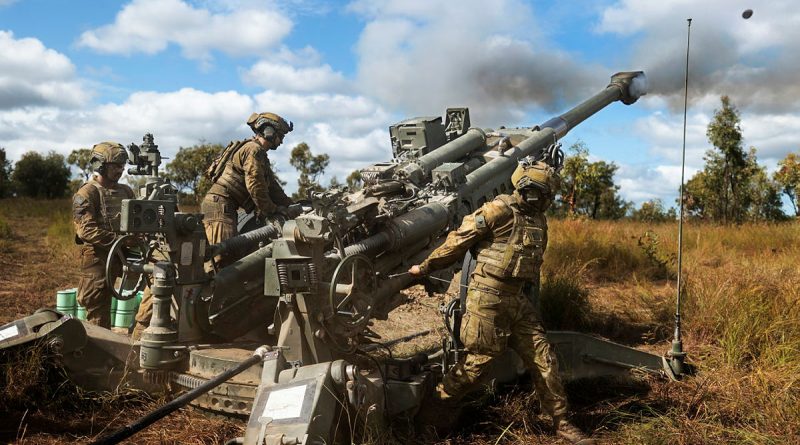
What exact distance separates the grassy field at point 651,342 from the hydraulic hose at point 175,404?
0.55 m

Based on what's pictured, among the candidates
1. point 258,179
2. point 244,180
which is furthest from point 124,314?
point 258,179

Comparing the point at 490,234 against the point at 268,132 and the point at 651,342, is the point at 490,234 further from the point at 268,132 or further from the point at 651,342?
the point at 651,342

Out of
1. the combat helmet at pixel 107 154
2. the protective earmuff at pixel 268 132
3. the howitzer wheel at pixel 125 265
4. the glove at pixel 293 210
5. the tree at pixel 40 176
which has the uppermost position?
the tree at pixel 40 176

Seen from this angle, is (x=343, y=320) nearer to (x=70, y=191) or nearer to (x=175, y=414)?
(x=175, y=414)

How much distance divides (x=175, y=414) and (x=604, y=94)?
6.75 meters

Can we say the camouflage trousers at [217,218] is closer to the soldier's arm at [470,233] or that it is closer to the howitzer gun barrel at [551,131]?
the howitzer gun barrel at [551,131]

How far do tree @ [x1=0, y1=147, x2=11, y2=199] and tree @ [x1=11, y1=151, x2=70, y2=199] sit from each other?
0.52 metres

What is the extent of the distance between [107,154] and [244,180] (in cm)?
118

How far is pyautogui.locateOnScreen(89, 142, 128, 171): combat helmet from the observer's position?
6.36 meters

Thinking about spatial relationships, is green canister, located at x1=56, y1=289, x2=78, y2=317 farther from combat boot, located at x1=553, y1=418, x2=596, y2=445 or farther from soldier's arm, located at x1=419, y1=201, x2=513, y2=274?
combat boot, located at x1=553, y1=418, x2=596, y2=445

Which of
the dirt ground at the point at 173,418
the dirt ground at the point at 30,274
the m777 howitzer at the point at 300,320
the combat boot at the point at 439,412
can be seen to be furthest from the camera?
the dirt ground at the point at 30,274

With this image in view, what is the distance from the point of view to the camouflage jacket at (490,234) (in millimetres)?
4637

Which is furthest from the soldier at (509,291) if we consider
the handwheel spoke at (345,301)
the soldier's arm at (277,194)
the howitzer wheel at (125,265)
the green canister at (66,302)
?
the green canister at (66,302)

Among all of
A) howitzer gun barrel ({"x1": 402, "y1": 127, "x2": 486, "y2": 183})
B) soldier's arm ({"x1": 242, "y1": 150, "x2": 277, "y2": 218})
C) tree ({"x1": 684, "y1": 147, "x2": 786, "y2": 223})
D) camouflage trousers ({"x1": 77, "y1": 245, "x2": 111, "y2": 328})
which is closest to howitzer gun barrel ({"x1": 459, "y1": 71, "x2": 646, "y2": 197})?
howitzer gun barrel ({"x1": 402, "y1": 127, "x2": 486, "y2": 183})
